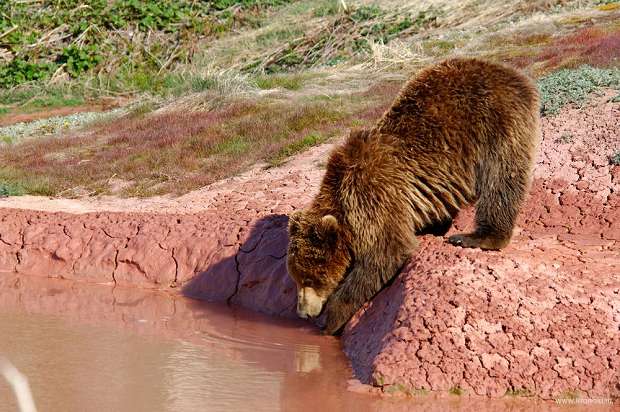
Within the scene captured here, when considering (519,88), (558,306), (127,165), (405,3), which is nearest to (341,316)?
(558,306)

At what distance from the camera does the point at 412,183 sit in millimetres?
6352

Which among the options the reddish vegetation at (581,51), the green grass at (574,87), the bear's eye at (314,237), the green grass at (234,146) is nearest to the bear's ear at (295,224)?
the bear's eye at (314,237)

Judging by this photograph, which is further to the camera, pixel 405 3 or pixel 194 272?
pixel 405 3

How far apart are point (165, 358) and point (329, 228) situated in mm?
1478

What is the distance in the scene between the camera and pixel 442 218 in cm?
671

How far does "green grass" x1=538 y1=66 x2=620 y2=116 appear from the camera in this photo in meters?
10.0

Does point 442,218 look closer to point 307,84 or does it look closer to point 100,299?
point 100,299

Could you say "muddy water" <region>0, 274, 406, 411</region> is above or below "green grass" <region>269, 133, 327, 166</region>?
below

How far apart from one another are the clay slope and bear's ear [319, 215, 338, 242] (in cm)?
55

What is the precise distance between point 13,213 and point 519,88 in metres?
5.61

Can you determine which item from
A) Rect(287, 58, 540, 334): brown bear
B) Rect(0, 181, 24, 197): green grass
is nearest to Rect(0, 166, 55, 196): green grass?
Rect(0, 181, 24, 197): green grass

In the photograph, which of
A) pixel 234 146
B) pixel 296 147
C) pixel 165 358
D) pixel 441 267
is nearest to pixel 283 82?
pixel 234 146

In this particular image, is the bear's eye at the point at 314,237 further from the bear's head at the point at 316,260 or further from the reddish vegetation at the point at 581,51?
the reddish vegetation at the point at 581,51

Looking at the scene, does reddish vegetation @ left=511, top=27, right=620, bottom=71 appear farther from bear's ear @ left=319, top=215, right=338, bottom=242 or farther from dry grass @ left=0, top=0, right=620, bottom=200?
bear's ear @ left=319, top=215, right=338, bottom=242
